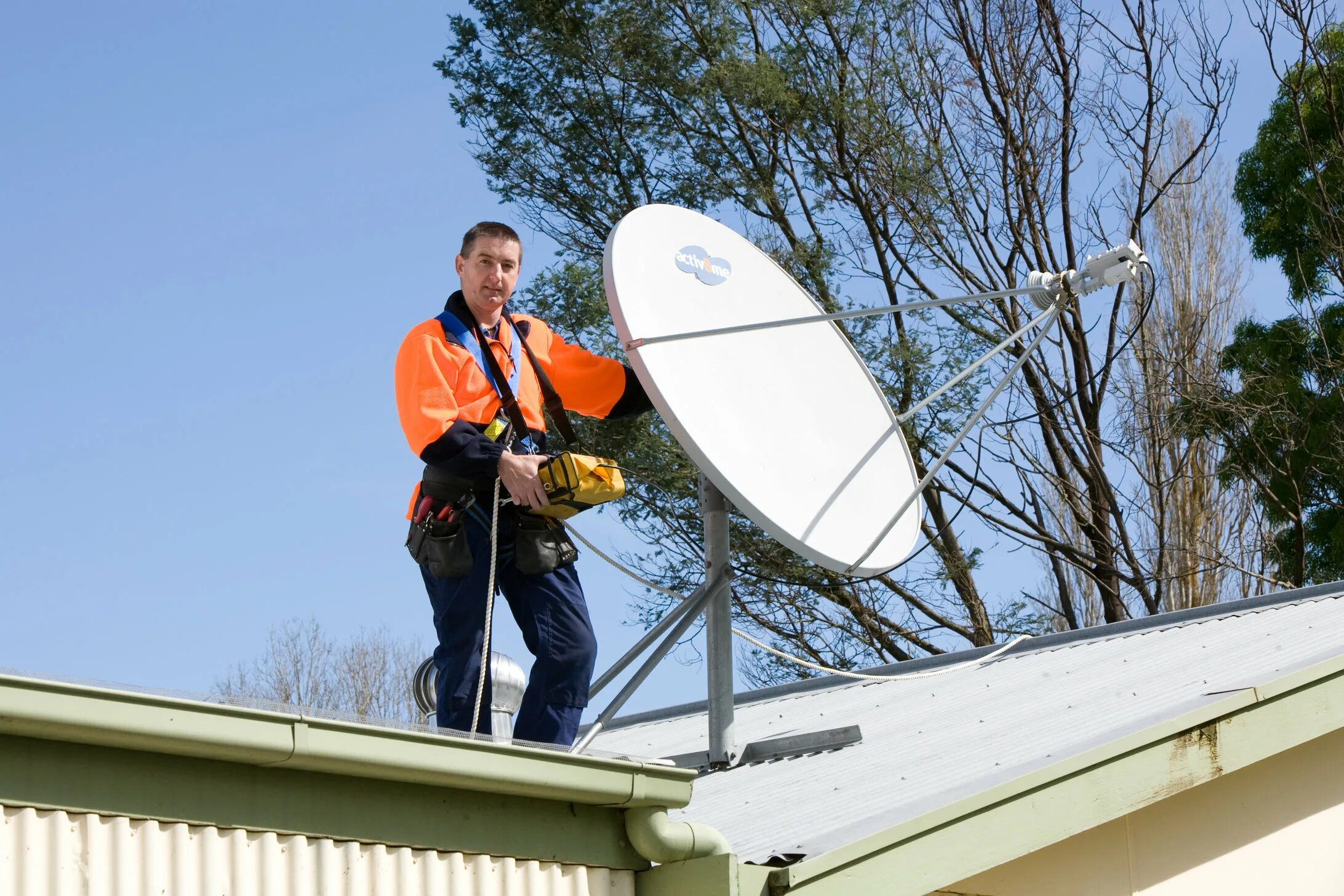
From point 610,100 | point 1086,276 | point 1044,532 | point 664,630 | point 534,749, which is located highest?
point 610,100

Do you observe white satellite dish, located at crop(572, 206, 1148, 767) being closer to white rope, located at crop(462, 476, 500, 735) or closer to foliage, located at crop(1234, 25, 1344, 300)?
white rope, located at crop(462, 476, 500, 735)

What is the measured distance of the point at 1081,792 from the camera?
12.5ft

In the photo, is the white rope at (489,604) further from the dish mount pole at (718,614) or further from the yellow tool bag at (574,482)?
the dish mount pole at (718,614)

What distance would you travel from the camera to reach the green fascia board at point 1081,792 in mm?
3344

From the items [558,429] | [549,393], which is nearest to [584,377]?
[549,393]

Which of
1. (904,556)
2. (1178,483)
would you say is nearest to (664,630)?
(904,556)

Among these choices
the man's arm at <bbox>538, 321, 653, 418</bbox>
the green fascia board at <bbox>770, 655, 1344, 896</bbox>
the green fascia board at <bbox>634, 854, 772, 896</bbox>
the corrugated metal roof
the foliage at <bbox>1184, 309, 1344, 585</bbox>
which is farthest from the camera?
the foliage at <bbox>1184, 309, 1344, 585</bbox>

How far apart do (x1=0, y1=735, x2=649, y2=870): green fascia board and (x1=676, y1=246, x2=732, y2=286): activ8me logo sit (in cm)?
Answer: 235

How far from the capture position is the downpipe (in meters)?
3.26

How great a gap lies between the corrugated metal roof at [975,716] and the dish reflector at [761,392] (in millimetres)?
657

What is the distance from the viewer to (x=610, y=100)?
16.0m

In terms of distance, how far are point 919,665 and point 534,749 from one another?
4.63m

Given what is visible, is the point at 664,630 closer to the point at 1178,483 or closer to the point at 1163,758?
the point at 1163,758

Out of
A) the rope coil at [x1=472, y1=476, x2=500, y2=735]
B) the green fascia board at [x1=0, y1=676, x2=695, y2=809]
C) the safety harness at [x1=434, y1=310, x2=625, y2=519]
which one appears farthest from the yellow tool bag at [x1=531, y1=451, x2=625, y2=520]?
the green fascia board at [x1=0, y1=676, x2=695, y2=809]
